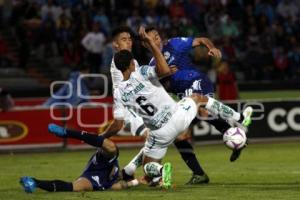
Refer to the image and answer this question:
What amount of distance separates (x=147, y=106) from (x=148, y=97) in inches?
5.3

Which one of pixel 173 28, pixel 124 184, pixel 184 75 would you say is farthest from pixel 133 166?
pixel 173 28

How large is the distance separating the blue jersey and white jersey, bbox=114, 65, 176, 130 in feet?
5.39

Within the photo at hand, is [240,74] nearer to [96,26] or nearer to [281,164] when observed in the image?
[96,26]

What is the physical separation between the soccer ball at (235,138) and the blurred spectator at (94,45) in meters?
14.3

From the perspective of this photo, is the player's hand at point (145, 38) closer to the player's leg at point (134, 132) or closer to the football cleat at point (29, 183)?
the player's leg at point (134, 132)

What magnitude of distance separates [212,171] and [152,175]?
3.82 metres

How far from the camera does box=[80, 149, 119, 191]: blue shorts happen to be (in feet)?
39.4

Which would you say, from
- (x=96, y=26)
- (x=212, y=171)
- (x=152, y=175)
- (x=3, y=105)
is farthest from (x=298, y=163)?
(x=96, y=26)

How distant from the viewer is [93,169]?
1206cm

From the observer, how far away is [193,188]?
1251 cm

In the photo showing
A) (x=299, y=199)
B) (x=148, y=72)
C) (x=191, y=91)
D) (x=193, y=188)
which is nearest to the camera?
(x=299, y=199)

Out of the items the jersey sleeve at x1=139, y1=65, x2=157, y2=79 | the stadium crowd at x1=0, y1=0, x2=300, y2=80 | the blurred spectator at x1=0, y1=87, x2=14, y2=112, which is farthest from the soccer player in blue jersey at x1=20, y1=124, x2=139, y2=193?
the stadium crowd at x1=0, y1=0, x2=300, y2=80

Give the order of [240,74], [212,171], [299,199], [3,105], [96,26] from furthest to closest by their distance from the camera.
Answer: [240,74]
[96,26]
[3,105]
[212,171]
[299,199]

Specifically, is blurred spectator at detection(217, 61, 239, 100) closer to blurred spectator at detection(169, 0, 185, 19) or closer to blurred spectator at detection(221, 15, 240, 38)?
blurred spectator at detection(221, 15, 240, 38)
